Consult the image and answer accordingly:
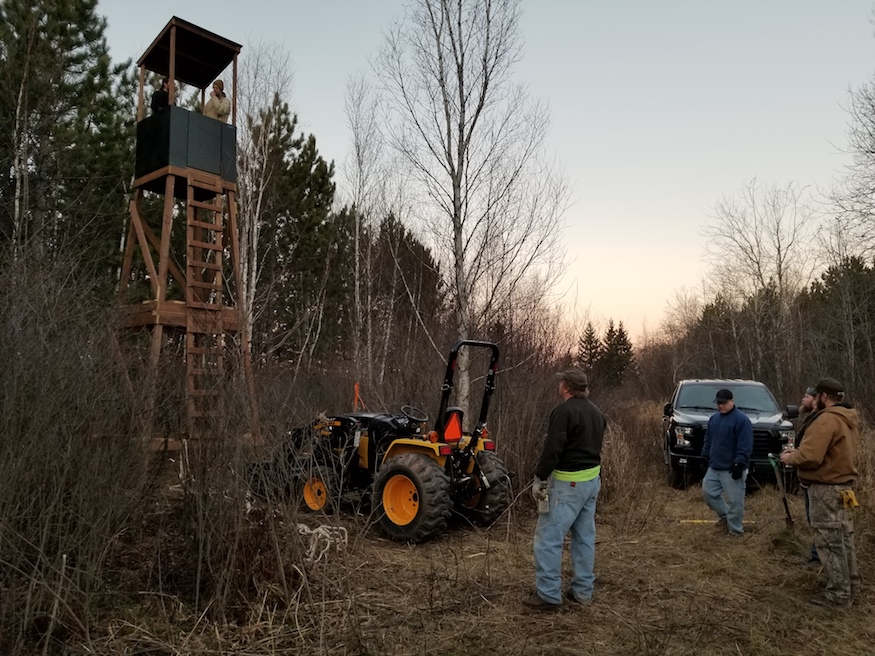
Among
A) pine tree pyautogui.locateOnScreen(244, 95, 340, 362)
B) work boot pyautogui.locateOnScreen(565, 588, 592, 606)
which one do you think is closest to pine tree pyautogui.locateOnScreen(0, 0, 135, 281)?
pine tree pyautogui.locateOnScreen(244, 95, 340, 362)

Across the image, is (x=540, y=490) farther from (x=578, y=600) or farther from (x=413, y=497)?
(x=413, y=497)

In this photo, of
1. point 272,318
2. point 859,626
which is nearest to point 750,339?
point 272,318

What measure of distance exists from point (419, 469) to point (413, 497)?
1.40 feet

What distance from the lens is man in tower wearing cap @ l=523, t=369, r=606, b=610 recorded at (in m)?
5.05

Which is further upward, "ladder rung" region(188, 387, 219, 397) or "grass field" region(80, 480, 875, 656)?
"ladder rung" region(188, 387, 219, 397)

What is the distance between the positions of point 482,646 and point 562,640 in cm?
57

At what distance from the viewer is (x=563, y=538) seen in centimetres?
515

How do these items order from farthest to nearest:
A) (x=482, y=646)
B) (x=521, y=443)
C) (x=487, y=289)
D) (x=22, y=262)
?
1. (x=487, y=289)
2. (x=521, y=443)
3. (x=22, y=262)
4. (x=482, y=646)

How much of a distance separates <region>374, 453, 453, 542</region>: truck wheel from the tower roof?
7102 mm

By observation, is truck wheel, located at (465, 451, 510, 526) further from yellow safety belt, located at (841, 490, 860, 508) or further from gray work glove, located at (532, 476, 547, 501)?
yellow safety belt, located at (841, 490, 860, 508)

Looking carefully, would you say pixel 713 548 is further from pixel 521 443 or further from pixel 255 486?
pixel 255 486

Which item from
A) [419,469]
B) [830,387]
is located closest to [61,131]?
[419,469]

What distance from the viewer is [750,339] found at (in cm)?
3155

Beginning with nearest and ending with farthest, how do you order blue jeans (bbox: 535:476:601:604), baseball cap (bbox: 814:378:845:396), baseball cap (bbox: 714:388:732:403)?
blue jeans (bbox: 535:476:601:604), baseball cap (bbox: 814:378:845:396), baseball cap (bbox: 714:388:732:403)
